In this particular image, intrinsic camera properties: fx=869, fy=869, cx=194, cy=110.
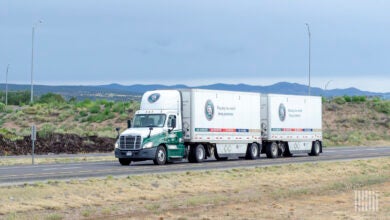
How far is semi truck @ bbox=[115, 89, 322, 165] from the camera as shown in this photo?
39.3 meters

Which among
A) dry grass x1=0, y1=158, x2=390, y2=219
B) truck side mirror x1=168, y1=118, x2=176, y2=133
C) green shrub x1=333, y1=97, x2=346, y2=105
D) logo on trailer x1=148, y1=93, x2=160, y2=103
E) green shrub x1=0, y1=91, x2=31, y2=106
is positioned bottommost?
dry grass x1=0, y1=158, x2=390, y2=219

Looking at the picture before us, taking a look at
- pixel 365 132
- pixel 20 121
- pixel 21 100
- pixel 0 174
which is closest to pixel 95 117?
pixel 20 121

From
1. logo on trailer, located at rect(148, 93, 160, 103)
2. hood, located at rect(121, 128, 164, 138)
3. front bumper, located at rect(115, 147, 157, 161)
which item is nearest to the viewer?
front bumper, located at rect(115, 147, 157, 161)

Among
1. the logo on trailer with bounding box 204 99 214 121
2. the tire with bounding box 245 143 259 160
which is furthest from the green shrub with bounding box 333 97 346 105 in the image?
the logo on trailer with bounding box 204 99 214 121

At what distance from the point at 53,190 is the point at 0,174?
8067 mm

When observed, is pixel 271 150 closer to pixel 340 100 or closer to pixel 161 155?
pixel 161 155

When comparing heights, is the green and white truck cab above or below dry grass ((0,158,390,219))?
above

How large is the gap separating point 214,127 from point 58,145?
1740 cm

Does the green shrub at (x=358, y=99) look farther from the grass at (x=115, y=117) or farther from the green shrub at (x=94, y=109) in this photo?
the green shrub at (x=94, y=109)

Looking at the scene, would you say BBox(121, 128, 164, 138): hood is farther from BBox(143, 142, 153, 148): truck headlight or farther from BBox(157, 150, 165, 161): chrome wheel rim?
BBox(157, 150, 165, 161): chrome wheel rim

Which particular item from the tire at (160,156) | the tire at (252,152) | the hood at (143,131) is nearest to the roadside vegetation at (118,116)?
the tire at (252,152)

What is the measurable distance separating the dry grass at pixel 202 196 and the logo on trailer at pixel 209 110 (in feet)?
27.5

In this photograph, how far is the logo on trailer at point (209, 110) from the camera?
42.0m

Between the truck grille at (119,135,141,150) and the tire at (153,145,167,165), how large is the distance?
1.01 meters
